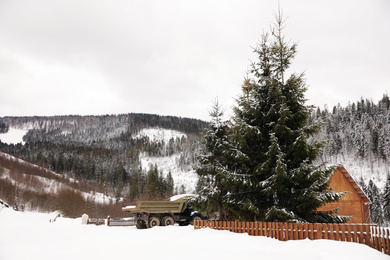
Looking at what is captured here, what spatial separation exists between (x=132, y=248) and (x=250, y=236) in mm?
4855

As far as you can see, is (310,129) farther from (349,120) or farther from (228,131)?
(349,120)


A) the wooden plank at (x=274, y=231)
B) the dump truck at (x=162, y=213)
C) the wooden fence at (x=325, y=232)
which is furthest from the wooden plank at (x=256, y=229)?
the dump truck at (x=162, y=213)

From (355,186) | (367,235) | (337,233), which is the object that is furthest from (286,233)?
(355,186)

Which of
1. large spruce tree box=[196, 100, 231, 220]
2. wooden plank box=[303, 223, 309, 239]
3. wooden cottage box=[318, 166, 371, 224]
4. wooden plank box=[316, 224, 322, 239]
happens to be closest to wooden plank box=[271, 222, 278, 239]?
wooden plank box=[303, 223, 309, 239]

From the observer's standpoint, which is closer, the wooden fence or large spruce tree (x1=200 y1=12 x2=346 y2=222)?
the wooden fence

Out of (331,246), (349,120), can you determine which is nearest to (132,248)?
(331,246)

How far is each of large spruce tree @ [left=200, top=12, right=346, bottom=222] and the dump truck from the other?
9744 mm

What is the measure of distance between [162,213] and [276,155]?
571 inches

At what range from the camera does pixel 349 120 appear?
134 meters

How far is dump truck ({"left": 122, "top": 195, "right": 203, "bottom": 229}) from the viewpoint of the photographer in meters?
22.4

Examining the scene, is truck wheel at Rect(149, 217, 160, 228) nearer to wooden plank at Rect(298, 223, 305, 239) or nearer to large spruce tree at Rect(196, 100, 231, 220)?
large spruce tree at Rect(196, 100, 231, 220)

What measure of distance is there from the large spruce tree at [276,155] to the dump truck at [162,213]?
9744 mm

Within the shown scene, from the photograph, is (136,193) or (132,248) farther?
(136,193)

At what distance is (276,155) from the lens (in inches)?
456
